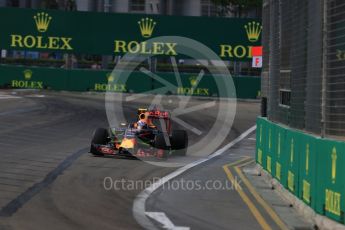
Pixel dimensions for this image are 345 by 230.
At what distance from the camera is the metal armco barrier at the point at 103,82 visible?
3938 centimetres

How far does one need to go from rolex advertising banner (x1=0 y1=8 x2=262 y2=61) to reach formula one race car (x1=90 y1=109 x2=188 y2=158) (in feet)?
69.0

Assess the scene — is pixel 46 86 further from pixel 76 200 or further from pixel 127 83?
pixel 76 200

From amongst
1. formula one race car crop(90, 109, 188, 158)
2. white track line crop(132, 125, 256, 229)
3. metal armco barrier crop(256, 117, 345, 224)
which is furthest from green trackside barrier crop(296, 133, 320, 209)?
formula one race car crop(90, 109, 188, 158)

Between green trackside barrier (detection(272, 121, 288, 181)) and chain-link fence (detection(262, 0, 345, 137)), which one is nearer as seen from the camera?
chain-link fence (detection(262, 0, 345, 137))

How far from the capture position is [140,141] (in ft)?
54.5

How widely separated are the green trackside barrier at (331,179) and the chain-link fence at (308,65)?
14.6 inches

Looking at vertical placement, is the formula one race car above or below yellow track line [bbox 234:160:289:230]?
above

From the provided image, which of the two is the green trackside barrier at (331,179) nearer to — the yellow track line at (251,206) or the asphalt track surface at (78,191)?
the yellow track line at (251,206)

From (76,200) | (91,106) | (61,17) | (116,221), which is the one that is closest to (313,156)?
(116,221)

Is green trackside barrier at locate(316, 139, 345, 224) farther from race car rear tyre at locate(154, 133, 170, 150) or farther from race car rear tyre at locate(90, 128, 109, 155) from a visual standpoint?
race car rear tyre at locate(90, 128, 109, 155)

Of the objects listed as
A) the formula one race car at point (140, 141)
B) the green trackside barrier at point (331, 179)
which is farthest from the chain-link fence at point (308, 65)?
the formula one race car at point (140, 141)

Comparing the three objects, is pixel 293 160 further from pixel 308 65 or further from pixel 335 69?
pixel 335 69

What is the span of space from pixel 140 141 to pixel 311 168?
759 cm

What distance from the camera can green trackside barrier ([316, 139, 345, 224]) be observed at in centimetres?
840
